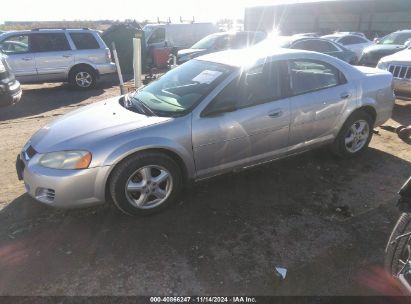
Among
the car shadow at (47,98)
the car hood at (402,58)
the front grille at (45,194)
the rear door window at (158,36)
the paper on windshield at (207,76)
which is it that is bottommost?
the car shadow at (47,98)

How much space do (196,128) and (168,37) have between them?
53.5 feet

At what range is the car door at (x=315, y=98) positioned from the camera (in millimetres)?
4203

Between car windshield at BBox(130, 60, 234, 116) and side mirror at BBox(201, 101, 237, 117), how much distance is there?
15cm

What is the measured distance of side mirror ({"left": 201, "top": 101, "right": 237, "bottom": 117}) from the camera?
364 cm

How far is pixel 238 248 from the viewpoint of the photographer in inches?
125

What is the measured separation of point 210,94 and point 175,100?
1.41ft

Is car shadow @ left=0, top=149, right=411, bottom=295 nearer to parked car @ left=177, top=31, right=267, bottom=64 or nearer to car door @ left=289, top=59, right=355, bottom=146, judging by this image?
car door @ left=289, top=59, right=355, bottom=146

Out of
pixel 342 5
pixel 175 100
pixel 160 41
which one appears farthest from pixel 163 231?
pixel 342 5

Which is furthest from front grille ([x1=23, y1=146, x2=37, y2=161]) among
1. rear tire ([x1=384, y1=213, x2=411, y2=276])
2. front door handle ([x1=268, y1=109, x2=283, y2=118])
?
rear tire ([x1=384, y1=213, x2=411, y2=276])

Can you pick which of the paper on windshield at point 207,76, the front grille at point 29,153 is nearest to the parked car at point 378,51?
the paper on windshield at point 207,76

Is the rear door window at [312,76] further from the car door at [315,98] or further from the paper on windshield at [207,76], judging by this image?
the paper on windshield at [207,76]

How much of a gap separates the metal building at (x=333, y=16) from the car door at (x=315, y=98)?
25.3 meters

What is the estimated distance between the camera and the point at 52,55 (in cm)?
1053

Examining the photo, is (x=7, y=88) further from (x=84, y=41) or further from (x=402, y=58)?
(x=402, y=58)
